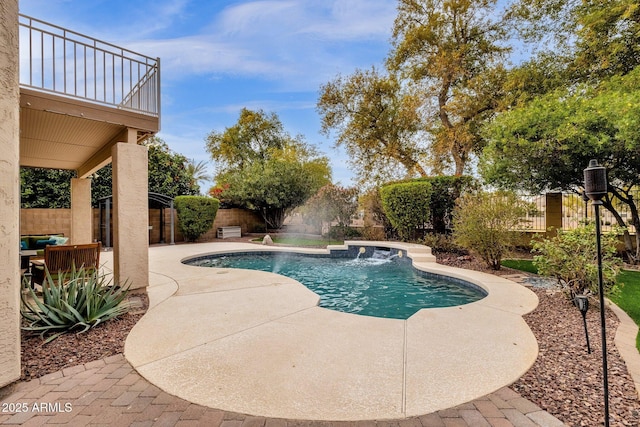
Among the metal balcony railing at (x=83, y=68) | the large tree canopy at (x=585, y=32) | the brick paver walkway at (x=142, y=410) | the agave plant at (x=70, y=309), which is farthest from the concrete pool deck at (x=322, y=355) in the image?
the large tree canopy at (x=585, y=32)

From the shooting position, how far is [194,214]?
1427cm

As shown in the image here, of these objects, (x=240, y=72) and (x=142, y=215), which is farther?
(x=240, y=72)

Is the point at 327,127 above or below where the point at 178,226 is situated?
above

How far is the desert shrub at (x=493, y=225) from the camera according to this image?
718 cm

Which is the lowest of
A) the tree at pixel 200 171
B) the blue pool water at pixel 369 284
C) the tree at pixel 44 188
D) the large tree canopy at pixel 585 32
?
the blue pool water at pixel 369 284

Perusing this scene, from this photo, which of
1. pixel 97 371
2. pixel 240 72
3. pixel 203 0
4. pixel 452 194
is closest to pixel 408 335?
pixel 97 371

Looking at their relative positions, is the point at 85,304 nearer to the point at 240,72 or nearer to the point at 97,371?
the point at 97,371

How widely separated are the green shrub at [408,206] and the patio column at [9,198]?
33.5ft

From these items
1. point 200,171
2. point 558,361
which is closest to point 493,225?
point 558,361

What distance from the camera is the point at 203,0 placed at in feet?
26.9

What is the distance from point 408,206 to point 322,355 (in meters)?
8.84

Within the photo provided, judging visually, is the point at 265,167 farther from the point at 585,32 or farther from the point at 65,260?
the point at 585,32

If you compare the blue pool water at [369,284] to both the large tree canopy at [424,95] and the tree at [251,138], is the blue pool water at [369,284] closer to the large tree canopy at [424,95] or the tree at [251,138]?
the large tree canopy at [424,95]

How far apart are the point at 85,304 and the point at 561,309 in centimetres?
645
